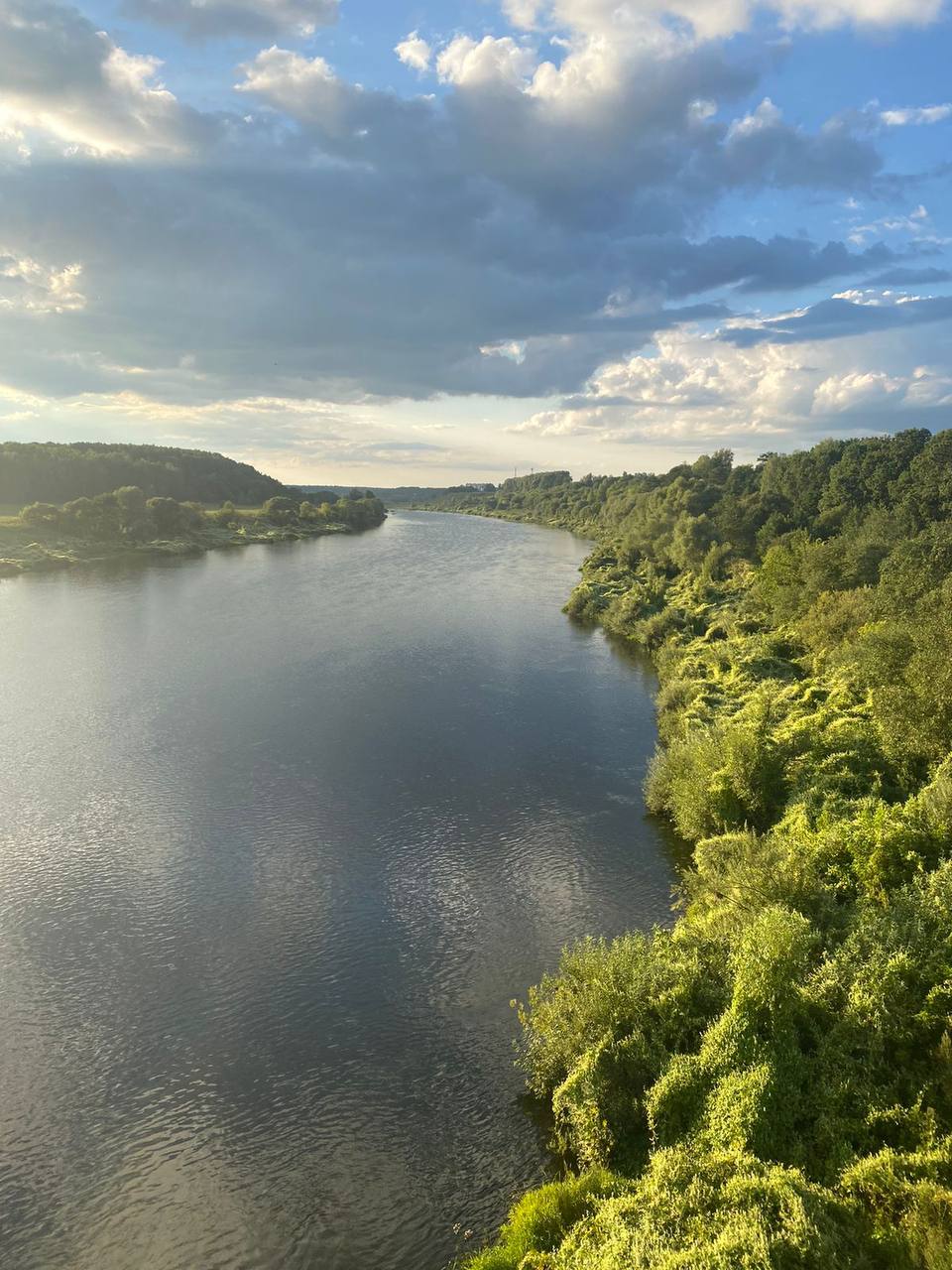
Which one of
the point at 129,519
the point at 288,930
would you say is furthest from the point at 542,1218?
the point at 129,519

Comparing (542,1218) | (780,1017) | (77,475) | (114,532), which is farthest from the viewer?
(77,475)

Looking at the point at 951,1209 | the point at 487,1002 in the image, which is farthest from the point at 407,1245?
the point at 951,1209

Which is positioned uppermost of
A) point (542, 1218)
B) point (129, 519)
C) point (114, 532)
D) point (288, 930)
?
point (129, 519)

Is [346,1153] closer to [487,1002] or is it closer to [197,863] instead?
[487,1002]

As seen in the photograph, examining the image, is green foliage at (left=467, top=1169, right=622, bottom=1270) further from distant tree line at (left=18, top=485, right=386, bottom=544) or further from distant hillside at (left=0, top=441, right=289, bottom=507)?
distant hillside at (left=0, top=441, right=289, bottom=507)

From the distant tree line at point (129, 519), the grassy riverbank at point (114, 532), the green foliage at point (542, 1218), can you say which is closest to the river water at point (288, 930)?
the green foliage at point (542, 1218)

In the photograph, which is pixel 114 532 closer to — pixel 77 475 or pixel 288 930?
pixel 77 475
